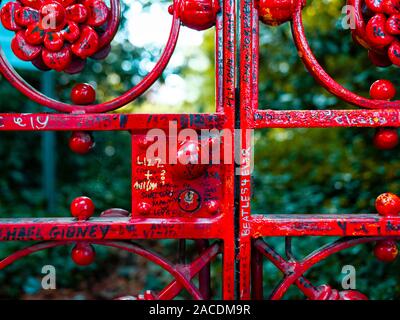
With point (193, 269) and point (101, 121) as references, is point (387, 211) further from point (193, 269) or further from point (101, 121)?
point (101, 121)

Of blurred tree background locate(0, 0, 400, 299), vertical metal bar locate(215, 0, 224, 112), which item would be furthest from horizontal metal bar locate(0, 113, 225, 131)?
blurred tree background locate(0, 0, 400, 299)

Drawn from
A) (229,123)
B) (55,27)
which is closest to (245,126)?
(229,123)

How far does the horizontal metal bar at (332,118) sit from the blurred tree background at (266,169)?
1.28 metres

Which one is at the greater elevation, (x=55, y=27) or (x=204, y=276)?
(x=55, y=27)

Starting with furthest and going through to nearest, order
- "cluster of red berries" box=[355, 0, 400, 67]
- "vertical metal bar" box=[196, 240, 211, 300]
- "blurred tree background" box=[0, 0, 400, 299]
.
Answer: "blurred tree background" box=[0, 0, 400, 299]
"vertical metal bar" box=[196, 240, 211, 300]
"cluster of red berries" box=[355, 0, 400, 67]

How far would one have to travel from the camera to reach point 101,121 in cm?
138

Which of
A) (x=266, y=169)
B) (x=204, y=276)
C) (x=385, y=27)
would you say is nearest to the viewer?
(x=385, y=27)

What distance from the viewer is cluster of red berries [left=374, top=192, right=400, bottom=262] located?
140 centimetres

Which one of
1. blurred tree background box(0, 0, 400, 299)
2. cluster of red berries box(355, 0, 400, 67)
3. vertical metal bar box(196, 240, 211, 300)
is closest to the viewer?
cluster of red berries box(355, 0, 400, 67)

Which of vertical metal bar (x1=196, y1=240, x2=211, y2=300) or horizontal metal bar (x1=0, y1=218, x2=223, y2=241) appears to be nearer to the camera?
horizontal metal bar (x1=0, y1=218, x2=223, y2=241)

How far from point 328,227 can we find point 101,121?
73 cm

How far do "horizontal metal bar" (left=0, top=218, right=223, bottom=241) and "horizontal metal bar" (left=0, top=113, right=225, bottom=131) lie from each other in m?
0.28

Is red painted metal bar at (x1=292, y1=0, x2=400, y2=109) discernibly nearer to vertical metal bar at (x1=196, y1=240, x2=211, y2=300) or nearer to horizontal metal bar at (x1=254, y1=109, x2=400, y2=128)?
horizontal metal bar at (x1=254, y1=109, x2=400, y2=128)

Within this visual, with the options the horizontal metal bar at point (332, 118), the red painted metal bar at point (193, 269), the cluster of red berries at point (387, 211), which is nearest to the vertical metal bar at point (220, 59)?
the horizontal metal bar at point (332, 118)
